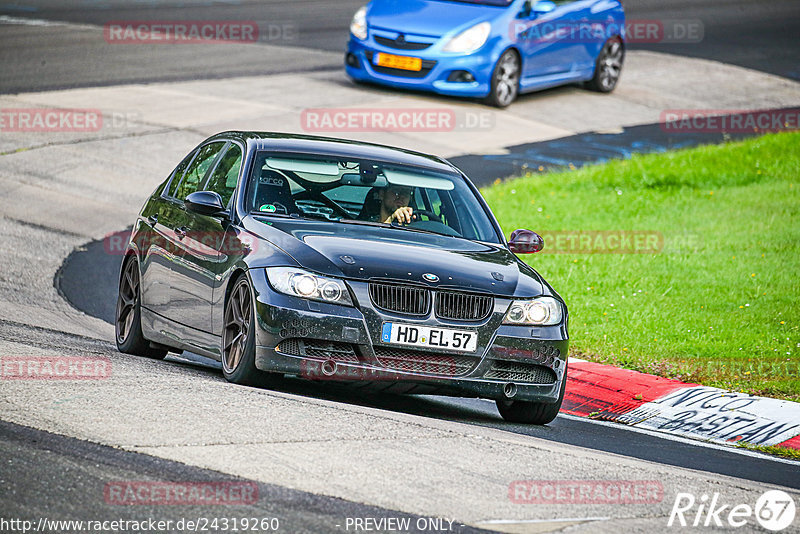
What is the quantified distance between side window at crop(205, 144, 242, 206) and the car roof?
0.36 ft

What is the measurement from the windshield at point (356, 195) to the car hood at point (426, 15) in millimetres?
12122

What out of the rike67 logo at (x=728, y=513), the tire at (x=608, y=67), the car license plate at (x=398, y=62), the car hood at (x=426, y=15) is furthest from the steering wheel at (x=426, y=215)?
the tire at (x=608, y=67)

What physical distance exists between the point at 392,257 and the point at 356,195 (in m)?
1.11

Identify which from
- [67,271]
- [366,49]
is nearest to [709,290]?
[67,271]

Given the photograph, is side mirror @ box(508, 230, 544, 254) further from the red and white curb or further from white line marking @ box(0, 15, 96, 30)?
white line marking @ box(0, 15, 96, 30)

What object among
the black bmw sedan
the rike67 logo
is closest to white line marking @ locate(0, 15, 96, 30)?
the black bmw sedan

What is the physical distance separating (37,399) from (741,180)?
47.2 ft

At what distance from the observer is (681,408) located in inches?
380

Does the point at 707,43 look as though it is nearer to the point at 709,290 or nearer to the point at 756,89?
the point at 756,89

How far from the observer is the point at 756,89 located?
2697 cm

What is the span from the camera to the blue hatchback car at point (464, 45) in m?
21.2

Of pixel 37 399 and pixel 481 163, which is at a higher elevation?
pixel 37 399

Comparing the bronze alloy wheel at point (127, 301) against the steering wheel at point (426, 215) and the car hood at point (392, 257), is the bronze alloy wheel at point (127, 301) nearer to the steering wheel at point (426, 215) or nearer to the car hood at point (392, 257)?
the car hood at point (392, 257)

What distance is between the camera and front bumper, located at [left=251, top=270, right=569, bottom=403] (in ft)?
25.0
